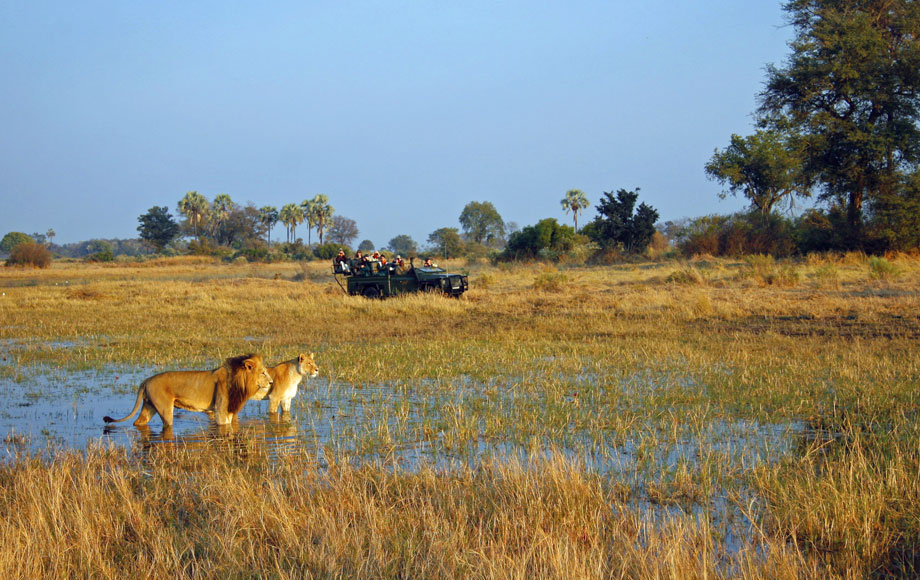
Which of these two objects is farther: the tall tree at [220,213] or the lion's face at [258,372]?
the tall tree at [220,213]

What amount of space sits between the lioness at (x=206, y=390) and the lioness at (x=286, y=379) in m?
0.21

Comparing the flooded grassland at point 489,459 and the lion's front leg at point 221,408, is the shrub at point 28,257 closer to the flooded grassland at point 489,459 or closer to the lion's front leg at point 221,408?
the flooded grassland at point 489,459

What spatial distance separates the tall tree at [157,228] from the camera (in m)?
92.3

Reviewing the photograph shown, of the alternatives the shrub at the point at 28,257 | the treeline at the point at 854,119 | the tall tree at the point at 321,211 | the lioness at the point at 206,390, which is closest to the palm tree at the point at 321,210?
the tall tree at the point at 321,211

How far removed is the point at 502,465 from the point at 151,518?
2.60 metres

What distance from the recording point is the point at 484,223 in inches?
3974

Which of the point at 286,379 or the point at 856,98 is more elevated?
the point at 856,98

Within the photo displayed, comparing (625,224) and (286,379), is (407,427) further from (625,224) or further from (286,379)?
(625,224)

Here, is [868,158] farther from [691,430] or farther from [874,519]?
[874,519]

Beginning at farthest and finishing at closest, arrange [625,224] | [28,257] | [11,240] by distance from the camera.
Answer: [11,240]
[28,257]
[625,224]

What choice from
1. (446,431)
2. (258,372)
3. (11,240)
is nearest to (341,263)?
(258,372)

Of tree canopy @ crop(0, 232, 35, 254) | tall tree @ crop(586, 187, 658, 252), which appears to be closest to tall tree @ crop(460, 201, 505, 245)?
tall tree @ crop(586, 187, 658, 252)

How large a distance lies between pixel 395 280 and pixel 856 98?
25.9 metres

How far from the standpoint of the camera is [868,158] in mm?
35438
